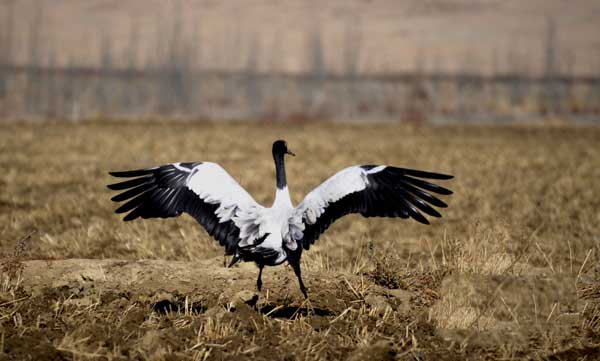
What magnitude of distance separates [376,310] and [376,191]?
112 centimetres

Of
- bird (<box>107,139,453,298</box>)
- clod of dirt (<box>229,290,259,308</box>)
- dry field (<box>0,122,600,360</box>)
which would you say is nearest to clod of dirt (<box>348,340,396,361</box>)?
dry field (<box>0,122,600,360</box>)

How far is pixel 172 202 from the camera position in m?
6.93

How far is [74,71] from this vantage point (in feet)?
259

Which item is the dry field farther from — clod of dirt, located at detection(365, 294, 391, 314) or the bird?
the bird

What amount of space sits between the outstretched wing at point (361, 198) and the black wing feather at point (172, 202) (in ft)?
2.28

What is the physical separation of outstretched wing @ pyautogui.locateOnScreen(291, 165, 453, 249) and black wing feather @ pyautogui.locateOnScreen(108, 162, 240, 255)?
2.28 ft

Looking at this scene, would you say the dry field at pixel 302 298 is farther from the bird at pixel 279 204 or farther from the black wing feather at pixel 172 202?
the black wing feather at pixel 172 202

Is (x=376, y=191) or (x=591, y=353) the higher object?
(x=376, y=191)

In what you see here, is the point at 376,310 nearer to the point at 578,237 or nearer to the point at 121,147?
the point at 578,237

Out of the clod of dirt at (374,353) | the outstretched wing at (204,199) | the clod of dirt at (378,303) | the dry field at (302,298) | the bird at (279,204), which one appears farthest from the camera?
the clod of dirt at (378,303)

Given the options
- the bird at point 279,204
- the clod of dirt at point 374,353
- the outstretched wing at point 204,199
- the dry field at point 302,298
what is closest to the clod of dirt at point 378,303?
the dry field at point 302,298

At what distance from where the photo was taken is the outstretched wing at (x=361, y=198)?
632 centimetres

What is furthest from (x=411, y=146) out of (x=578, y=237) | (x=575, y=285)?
(x=575, y=285)

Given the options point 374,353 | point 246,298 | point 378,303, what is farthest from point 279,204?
point 374,353
